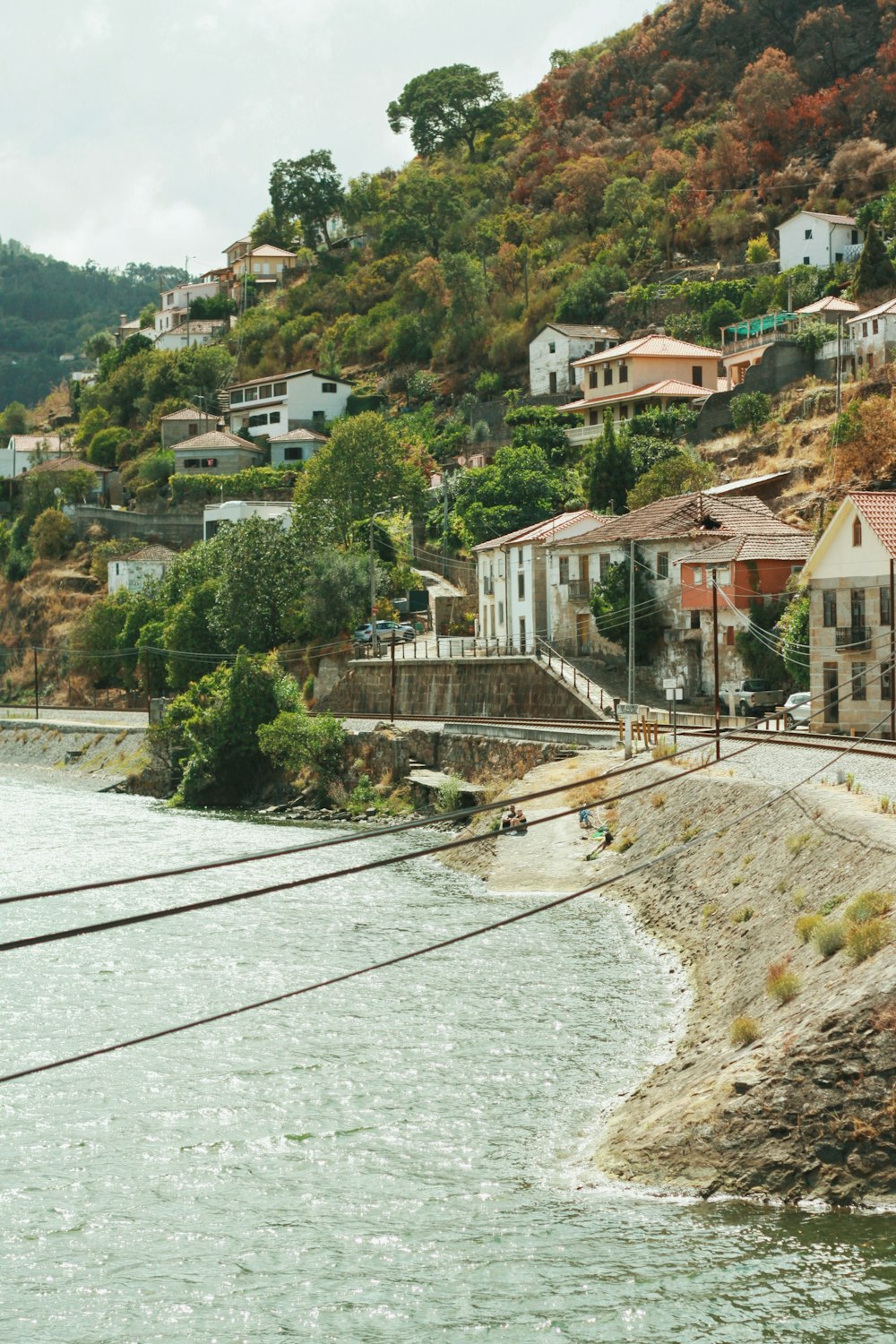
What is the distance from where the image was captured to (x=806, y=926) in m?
22.8

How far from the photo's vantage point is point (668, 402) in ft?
280

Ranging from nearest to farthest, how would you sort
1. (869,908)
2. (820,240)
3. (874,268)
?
(869,908)
(874,268)
(820,240)

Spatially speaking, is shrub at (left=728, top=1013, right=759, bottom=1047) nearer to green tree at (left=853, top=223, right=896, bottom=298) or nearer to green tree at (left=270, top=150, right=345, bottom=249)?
green tree at (left=853, top=223, right=896, bottom=298)

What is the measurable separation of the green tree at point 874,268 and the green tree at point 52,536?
55.2 metres

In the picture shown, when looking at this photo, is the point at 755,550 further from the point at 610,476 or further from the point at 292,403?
the point at 292,403

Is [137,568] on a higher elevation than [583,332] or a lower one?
lower

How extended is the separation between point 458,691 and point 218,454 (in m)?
52.7

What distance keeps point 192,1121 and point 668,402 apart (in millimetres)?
68594

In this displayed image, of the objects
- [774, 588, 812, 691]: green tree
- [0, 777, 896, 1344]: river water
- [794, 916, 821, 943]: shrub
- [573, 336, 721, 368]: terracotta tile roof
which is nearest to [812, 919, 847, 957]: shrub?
[794, 916, 821, 943]: shrub

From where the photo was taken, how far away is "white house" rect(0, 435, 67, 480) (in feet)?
431

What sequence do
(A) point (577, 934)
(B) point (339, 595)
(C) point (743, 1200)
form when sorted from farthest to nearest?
(B) point (339, 595) → (A) point (577, 934) → (C) point (743, 1200)

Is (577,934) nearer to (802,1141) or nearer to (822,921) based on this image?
(822,921)

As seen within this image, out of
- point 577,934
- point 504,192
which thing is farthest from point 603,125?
point 577,934

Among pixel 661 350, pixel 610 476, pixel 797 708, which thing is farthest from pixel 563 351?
pixel 797 708
